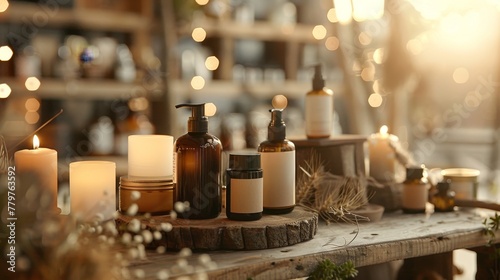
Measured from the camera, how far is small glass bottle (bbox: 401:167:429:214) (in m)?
1.50

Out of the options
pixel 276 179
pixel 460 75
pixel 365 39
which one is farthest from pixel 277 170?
pixel 460 75

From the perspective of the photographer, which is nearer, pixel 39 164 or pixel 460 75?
pixel 39 164

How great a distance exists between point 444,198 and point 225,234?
2.18 feet

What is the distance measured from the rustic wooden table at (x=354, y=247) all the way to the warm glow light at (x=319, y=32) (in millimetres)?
2337

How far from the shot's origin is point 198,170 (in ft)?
3.85

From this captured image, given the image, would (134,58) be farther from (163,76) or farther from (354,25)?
(354,25)

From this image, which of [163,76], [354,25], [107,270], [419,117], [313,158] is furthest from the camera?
[419,117]

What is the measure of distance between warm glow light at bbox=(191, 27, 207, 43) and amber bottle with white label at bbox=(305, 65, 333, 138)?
1.90 meters

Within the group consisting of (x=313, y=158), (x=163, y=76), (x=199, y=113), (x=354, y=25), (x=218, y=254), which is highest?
(x=354, y=25)

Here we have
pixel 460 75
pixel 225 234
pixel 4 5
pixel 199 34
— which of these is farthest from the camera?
pixel 460 75

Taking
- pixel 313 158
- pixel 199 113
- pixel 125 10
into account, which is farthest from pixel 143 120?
pixel 199 113

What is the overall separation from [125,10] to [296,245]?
2.29m

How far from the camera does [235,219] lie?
117 cm

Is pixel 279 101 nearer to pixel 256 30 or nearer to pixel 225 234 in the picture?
pixel 256 30
